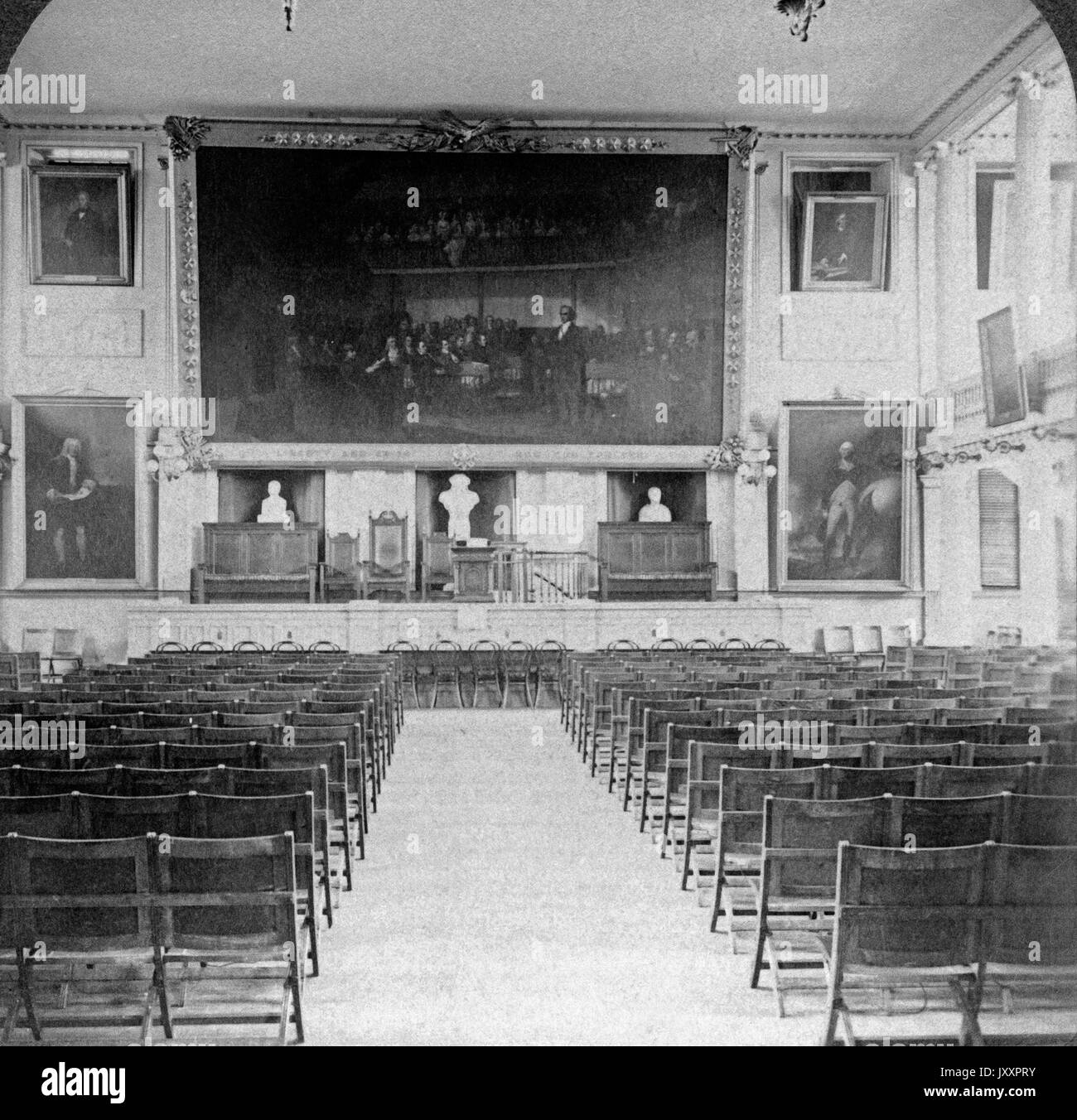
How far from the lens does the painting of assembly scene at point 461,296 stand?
70.8 feet

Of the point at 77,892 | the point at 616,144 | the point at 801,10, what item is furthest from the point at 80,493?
the point at 77,892

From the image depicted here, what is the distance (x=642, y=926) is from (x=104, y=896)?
2.62 m

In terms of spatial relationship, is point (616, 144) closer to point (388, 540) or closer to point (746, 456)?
point (746, 456)

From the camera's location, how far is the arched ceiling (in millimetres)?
18469

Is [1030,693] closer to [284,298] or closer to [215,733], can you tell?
[215,733]

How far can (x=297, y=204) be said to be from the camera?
70.8 ft

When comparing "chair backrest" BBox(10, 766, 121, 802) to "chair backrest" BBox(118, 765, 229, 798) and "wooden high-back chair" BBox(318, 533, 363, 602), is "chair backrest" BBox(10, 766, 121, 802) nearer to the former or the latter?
"chair backrest" BBox(118, 765, 229, 798)

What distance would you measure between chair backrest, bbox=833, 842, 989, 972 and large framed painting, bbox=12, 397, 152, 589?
18860mm

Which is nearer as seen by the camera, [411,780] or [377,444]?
[411,780]

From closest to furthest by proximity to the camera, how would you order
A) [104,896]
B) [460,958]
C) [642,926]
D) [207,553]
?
[104,896]
[460,958]
[642,926]
[207,553]

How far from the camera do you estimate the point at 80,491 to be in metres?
21.4

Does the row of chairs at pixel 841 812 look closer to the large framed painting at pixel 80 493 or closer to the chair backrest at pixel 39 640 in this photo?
the chair backrest at pixel 39 640

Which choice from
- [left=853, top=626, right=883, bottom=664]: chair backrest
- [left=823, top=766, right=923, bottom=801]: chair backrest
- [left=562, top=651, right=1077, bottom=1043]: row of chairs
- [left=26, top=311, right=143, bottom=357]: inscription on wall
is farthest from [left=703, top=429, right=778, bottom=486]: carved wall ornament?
[left=823, top=766, right=923, bottom=801]: chair backrest
